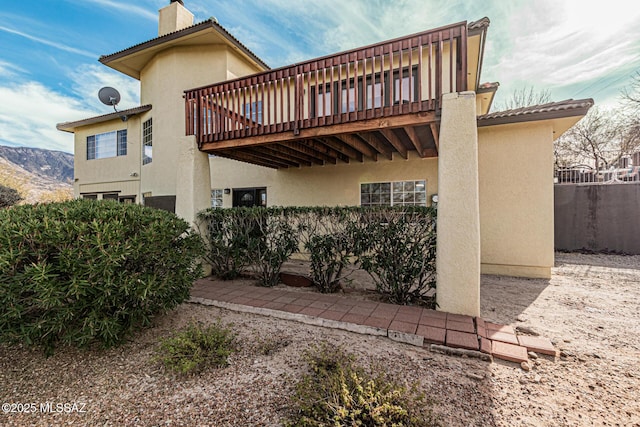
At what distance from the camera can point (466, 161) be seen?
3.51m

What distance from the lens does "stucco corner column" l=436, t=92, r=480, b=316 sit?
3.48 m

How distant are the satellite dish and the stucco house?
613mm

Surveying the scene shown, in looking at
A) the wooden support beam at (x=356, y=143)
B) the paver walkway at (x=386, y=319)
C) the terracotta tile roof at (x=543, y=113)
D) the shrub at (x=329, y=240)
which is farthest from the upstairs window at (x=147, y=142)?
the terracotta tile roof at (x=543, y=113)

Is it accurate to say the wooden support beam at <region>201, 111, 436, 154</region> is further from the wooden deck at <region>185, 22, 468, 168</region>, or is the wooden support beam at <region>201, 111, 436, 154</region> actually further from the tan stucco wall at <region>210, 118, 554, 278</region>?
the tan stucco wall at <region>210, 118, 554, 278</region>

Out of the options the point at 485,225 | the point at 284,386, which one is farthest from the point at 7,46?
the point at 485,225

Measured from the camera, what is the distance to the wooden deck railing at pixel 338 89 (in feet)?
11.9

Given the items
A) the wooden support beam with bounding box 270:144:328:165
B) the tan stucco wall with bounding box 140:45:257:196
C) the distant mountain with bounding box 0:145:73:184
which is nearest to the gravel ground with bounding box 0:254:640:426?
the wooden support beam with bounding box 270:144:328:165

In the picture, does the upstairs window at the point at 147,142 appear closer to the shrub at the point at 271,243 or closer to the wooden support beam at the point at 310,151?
the wooden support beam at the point at 310,151

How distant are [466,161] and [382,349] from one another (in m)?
2.50

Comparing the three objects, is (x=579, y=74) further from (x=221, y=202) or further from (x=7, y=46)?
(x=7, y=46)

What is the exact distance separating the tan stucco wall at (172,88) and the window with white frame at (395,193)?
658cm

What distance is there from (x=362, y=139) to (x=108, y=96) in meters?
11.5

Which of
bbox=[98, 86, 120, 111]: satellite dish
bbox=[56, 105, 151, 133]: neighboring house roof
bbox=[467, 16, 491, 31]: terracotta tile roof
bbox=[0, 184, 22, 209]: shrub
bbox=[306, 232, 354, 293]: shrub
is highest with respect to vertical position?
bbox=[98, 86, 120, 111]: satellite dish

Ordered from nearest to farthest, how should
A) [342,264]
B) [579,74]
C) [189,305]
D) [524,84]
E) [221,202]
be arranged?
[189,305]
[342,264]
[221,202]
[579,74]
[524,84]
